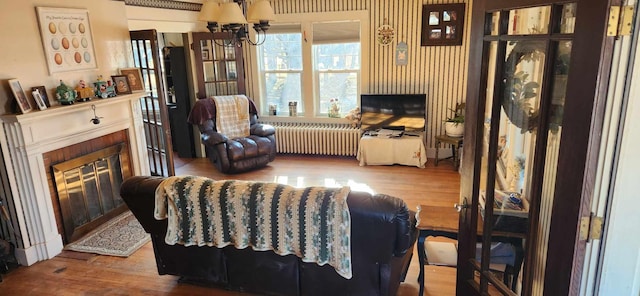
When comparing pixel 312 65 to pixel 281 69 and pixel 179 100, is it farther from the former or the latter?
pixel 179 100

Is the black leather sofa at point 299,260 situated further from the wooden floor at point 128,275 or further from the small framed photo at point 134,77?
the small framed photo at point 134,77

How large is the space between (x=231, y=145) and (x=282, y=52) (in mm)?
1819

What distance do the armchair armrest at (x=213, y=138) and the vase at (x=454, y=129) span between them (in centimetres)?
301

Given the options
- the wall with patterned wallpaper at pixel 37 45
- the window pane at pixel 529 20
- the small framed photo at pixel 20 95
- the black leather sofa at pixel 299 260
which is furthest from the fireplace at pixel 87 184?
the window pane at pixel 529 20

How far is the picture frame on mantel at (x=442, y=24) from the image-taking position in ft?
18.2

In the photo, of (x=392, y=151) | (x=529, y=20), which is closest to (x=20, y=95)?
(x=529, y=20)

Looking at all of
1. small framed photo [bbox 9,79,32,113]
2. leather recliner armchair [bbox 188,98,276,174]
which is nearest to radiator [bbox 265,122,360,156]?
leather recliner armchair [bbox 188,98,276,174]

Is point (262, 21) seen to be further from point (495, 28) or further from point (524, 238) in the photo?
point (524, 238)

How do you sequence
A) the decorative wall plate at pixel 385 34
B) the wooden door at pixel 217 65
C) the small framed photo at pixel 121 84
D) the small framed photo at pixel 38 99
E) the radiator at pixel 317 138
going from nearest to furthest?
the small framed photo at pixel 38 99
the small framed photo at pixel 121 84
the decorative wall plate at pixel 385 34
the wooden door at pixel 217 65
the radiator at pixel 317 138

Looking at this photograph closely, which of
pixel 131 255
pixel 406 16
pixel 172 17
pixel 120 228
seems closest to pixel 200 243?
pixel 131 255

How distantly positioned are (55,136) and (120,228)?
108cm

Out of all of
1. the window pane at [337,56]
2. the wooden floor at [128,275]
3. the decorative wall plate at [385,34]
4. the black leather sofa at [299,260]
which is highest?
the decorative wall plate at [385,34]

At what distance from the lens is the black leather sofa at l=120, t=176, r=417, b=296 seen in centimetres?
234

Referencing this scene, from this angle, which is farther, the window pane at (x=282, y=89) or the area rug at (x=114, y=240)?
the window pane at (x=282, y=89)
